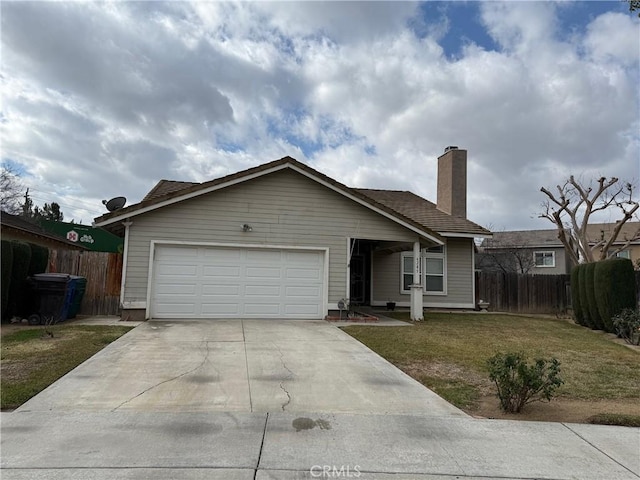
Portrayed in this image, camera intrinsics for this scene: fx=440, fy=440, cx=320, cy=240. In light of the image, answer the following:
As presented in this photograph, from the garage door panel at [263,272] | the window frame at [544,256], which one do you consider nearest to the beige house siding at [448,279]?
the garage door panel at [263,272]

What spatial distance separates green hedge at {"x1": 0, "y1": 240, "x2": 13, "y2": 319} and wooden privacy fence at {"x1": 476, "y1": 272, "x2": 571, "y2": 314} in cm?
1697

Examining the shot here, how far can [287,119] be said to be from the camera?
14.8 meters

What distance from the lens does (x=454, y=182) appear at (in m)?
19.1

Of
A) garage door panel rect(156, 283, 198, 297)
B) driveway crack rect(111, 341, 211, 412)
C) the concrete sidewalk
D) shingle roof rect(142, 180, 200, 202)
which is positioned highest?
shingle roof rect(142, 180, 200, 202)

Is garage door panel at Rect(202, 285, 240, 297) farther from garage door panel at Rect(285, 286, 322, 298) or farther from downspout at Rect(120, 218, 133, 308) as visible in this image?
downspout at Rect(120, 218, 133, 308)

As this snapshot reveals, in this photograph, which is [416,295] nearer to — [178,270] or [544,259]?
[178,270]

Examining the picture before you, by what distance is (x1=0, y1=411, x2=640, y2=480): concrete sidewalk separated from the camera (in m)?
3.59

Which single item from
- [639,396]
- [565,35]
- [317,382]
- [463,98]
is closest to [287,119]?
[463,98]

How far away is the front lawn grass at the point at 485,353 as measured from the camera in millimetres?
6363

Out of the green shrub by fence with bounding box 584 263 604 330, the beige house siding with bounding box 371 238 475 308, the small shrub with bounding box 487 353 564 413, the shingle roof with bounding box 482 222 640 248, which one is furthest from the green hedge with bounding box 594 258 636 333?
the shingle roof with bounding box 482 222 640 248

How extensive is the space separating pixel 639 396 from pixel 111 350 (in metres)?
8.41

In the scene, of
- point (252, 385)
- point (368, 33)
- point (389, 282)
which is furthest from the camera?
point (389, 282)

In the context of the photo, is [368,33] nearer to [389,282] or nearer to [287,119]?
[287,119]

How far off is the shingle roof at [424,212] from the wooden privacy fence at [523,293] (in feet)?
9.29
